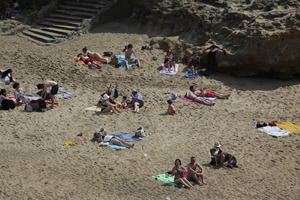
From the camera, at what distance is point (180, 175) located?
1289 cm

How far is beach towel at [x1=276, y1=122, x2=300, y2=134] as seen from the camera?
53.5 ft

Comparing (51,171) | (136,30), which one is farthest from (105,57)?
(51,171)

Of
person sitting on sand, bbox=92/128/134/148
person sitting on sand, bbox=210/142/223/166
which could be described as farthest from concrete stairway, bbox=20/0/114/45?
person sitting on sand, bbox=210/142/223/166

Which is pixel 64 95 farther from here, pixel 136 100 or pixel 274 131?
pixel 274 131

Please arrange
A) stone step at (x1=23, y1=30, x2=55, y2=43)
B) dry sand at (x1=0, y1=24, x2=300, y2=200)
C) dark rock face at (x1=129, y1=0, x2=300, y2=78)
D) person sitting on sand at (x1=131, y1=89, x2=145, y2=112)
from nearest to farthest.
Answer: dry sand at (x1=0, y1=24, x2=300, y2=200), person sitting on sand at (x1=131, y1=89, x2=145, y2=112), dark rock face at (x1=129, y1=0, x2=300, y2=78), stone step at (x1=23, y1=30, x2=55, y2=43)

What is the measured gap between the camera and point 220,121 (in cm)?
1711

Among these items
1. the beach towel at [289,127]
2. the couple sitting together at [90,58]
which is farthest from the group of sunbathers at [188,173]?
the couple sitting together at [90,58]

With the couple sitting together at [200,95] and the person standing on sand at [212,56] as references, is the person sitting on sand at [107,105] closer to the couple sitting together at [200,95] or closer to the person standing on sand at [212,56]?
the couple sitting together at [200,95]

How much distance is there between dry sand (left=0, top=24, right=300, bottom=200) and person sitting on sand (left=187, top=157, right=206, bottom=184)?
272 mm

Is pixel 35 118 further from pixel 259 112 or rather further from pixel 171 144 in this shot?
pixel 259 112

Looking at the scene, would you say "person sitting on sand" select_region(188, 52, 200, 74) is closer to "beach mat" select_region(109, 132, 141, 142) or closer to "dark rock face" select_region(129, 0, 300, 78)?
"dark rock face" select_region(129, 0, 300, 78)

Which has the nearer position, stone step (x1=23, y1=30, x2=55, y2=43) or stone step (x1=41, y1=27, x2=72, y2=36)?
stone step (x1=23, y1=30, x2=55, y2=43)

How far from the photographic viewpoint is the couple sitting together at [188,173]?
42.1 ft

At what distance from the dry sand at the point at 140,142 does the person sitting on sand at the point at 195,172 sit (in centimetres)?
27
